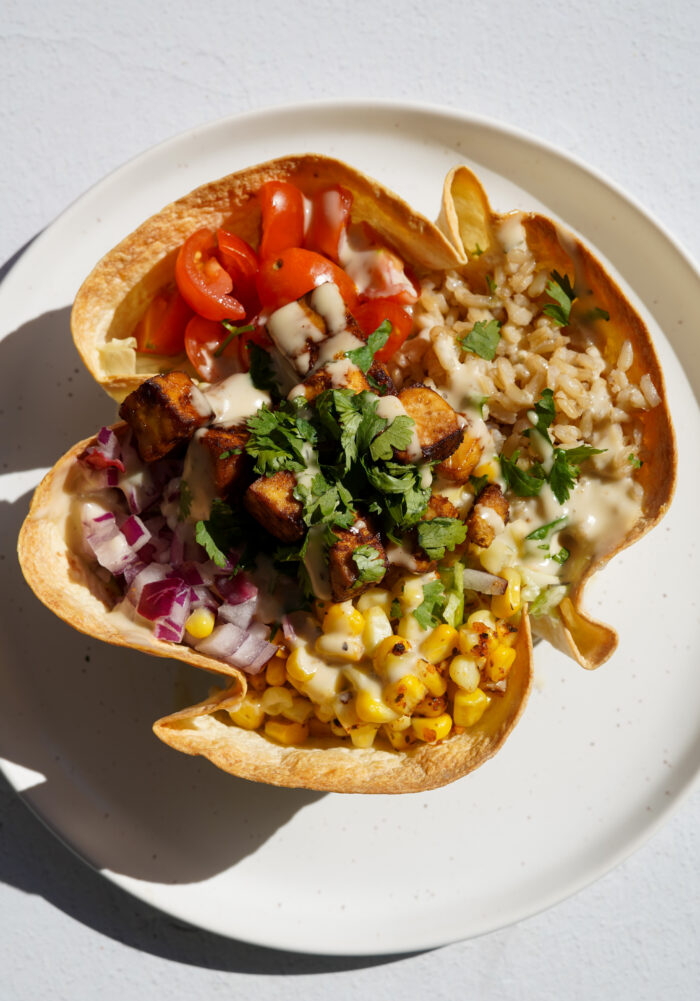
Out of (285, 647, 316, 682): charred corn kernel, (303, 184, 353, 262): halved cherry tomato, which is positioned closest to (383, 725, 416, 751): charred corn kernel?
(285, 647, 316, 682): charred corn kernel

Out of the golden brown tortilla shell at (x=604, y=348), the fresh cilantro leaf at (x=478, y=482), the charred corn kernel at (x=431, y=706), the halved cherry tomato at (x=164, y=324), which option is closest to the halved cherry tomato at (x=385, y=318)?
the golden brown tortilla shell at (x=604, y=348)

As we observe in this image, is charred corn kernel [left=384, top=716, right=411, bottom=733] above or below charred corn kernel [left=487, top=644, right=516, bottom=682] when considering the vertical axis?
below

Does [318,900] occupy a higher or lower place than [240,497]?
lower

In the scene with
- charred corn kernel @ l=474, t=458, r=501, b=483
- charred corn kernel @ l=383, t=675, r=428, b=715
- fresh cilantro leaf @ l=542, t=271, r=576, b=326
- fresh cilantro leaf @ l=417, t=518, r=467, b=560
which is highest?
fresh cilantro leaf @ l=542, t=271, r=576, b=326

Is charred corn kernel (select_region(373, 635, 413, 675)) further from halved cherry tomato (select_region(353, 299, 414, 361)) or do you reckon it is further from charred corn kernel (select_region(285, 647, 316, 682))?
halved cherry tomato (select_region(353, 299, 414, 361))

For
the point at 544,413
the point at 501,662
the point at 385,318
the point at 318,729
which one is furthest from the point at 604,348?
the point at 318,729

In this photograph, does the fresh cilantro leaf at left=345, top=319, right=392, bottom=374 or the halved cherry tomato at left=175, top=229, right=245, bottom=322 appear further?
the halved cherry tomato at left=175, top=229, right=245, bottom=322

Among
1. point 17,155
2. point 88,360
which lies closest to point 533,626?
point 88,360

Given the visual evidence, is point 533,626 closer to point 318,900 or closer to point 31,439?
point 318,900

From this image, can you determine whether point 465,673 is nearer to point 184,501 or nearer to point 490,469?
point 490,469
